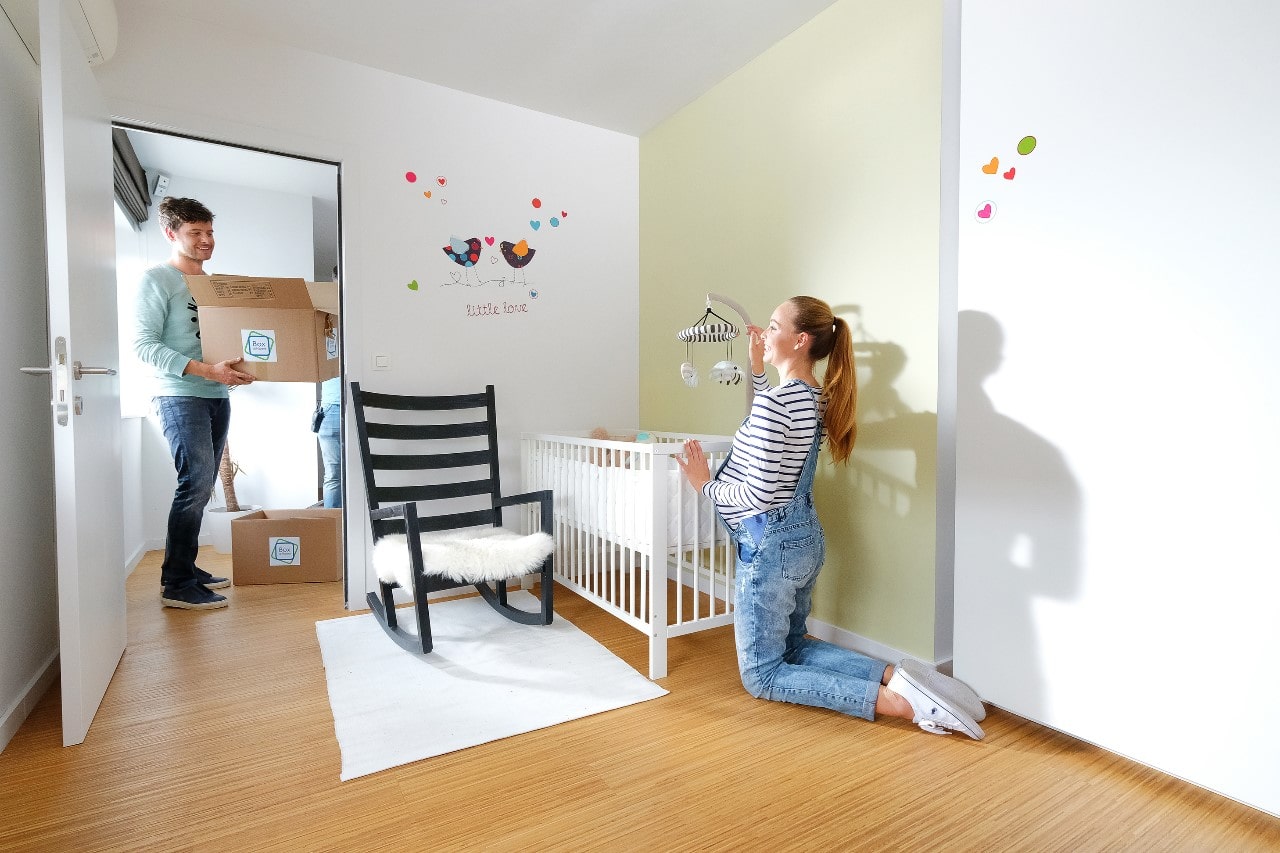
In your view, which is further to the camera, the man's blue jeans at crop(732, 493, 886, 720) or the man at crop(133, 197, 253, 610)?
the man at crop(133, 197, 253, 610)

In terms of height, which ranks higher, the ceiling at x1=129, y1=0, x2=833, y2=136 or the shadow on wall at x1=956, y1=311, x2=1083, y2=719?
the ceiling at x1=129, y1=0, x2=833, y2=136

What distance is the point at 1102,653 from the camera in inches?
57.6

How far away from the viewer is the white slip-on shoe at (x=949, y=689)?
62.6 inches

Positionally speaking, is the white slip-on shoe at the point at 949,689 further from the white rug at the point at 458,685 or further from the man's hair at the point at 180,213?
the man's hair at the point at 180,213

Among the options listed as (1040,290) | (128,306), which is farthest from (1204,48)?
(128,306)

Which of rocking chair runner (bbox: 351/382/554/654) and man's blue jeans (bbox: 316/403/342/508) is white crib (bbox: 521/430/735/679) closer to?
rocking chair runner (bbox: 351/382/554/654)

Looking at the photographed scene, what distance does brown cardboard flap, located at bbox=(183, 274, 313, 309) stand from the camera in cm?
226

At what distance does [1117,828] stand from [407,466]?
7.45 ft

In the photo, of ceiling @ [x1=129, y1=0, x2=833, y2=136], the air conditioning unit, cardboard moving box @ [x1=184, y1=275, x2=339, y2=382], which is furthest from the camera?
cardboard moving box @ [x1=184, y1=275, x2=339, y2=382]

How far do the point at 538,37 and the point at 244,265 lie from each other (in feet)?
7.46

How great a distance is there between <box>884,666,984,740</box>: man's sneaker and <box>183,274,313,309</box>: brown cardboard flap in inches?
92.8

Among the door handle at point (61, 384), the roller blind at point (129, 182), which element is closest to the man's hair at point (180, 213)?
the roller blind at point (129, 182)

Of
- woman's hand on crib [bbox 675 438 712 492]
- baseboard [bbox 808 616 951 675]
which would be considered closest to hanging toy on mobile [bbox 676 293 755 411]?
woman's hand on crib [bbox 675 438 712 492]

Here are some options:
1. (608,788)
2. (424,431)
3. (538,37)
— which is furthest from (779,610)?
(538,37)
